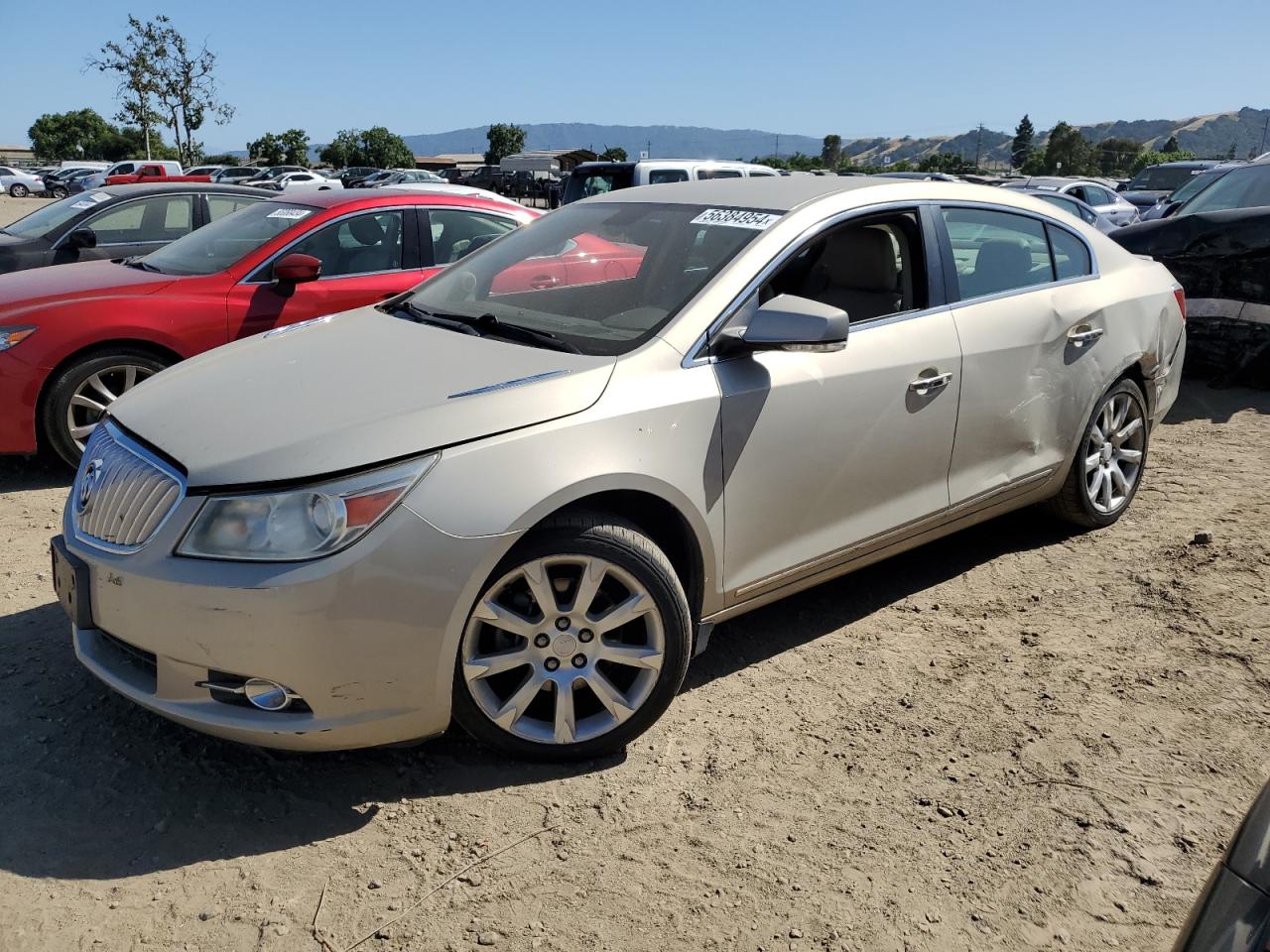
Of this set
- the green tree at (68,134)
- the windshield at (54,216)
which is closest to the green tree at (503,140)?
the green tree at (68,134)

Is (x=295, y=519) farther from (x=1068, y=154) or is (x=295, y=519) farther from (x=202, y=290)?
(x=1068, y=154)

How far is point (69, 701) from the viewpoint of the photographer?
3248 millimetres

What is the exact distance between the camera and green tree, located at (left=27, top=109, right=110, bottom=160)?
7662 cm

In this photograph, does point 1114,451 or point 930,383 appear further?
point 1114,451

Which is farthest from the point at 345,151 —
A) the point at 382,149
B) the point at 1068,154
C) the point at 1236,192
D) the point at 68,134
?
the point at 1236,192

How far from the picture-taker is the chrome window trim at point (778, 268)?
122 inches

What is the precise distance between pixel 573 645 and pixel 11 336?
154 inches

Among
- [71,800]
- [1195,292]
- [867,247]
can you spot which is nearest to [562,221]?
[867,247]

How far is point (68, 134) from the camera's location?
76.9 meters

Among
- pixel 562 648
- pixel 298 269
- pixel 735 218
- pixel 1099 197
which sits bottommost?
pixel 562 648

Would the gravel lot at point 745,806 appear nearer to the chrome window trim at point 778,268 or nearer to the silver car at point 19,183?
the chrome window trim at point 778,268

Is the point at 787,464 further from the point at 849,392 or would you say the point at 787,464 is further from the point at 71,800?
the point at 71,800

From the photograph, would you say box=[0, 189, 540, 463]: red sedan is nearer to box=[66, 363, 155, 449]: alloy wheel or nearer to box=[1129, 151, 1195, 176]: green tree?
box=[66, 363, 155, 449]: alloy wheel

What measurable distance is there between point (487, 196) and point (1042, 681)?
499 cm
